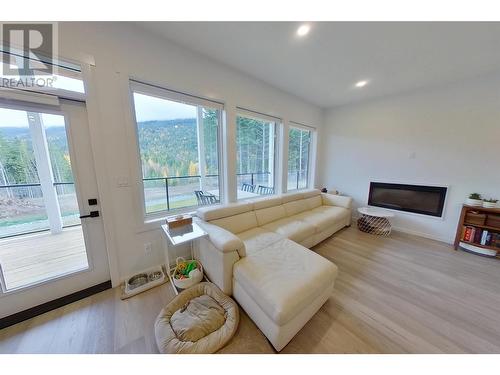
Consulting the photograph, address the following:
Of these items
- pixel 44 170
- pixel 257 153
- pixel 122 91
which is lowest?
pixel 44 170

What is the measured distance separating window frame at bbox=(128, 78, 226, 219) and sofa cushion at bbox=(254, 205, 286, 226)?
69cm

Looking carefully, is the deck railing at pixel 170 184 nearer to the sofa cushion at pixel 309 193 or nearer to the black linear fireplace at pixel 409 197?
the sofa cushion at pixel 309 193

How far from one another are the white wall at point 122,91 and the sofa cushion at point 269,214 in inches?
54.8

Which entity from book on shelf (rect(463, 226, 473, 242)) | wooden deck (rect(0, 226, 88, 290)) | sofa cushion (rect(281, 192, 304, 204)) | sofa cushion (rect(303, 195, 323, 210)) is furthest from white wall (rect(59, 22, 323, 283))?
book on shelf (rect(463, 226, 473, 242))

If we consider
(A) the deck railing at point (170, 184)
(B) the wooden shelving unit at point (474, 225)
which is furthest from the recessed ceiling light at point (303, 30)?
(B) the wooden shelving unit at point (474, 225)

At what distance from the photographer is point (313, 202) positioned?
11.6ft

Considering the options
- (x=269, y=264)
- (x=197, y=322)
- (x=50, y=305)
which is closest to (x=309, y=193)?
(x=269, y=264)

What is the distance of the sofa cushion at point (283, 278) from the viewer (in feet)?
3.88

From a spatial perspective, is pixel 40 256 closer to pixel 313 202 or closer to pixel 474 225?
pixel 313 202

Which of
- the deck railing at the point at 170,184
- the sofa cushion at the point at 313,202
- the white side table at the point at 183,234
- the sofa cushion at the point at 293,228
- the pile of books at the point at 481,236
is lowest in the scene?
the pile of books at the point at 481,236

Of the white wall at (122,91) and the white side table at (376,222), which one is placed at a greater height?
the white wall at (122,91)

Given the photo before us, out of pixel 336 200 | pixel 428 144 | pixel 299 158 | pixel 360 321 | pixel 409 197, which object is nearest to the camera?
pixel 360 321

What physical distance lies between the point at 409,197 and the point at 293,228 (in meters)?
2.72
